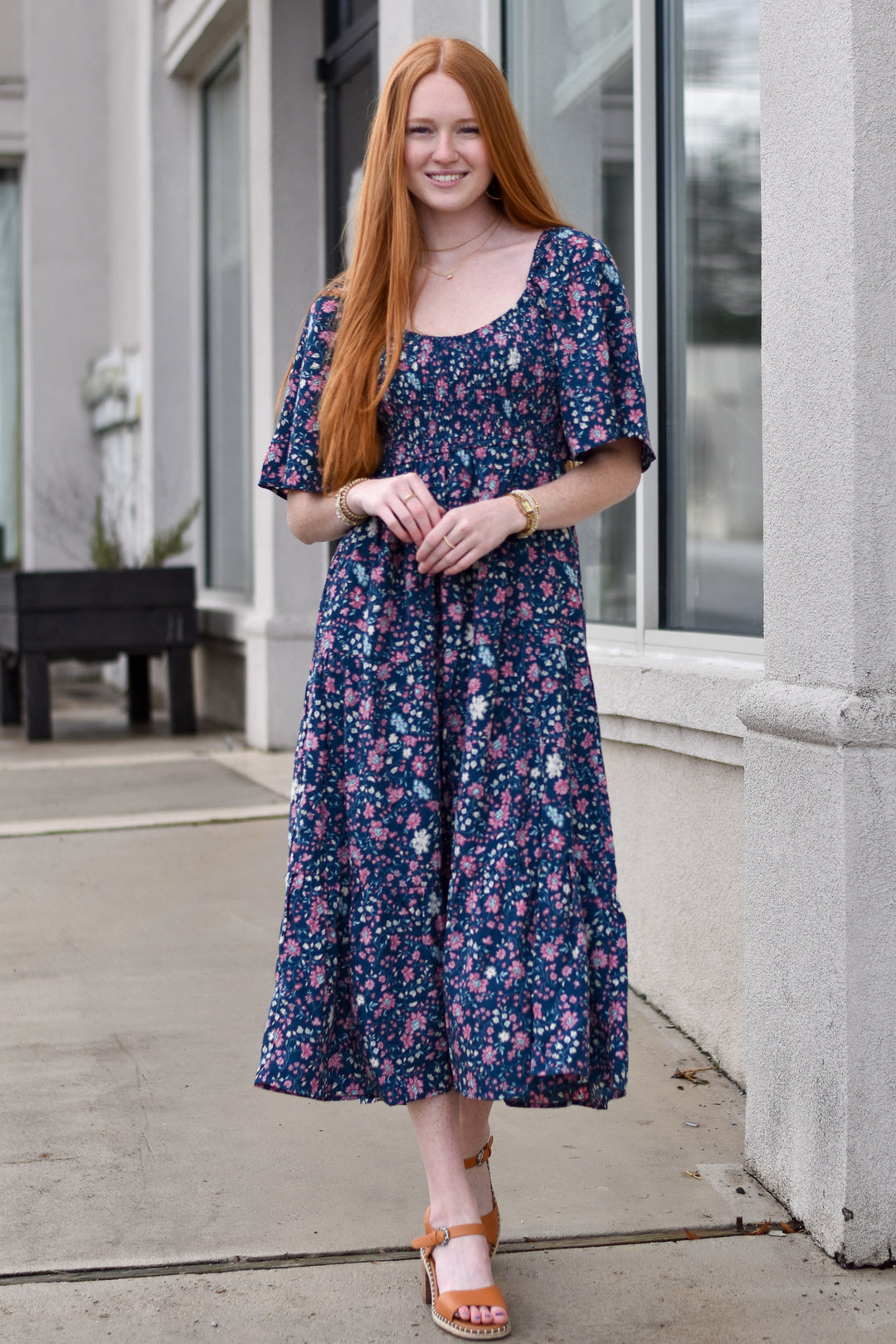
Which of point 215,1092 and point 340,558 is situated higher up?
point 340,558

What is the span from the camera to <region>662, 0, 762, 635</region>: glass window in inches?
133

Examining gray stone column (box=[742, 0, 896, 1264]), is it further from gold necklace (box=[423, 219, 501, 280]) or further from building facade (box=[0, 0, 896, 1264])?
gold necklace (box=[423, 219, 501, 280])

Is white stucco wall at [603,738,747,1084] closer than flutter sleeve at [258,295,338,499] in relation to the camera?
No

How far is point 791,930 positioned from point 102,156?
486 inches

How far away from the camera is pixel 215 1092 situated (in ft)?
10.3

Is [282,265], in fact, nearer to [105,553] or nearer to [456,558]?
[105,553]

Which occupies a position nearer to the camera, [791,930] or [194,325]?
[791,930]

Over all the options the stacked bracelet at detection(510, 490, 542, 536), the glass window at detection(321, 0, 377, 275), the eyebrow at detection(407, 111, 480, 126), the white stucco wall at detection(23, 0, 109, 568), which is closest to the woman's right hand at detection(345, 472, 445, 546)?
the stacked bracelet at detection(510, 490, 542, 536)

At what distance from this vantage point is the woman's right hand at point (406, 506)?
2123mm

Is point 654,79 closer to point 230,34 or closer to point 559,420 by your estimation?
point 559,420

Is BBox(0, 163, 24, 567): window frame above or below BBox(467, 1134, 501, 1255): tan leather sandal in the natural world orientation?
above

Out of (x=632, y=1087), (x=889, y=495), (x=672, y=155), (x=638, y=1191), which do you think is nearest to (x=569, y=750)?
(x=889, y=495)

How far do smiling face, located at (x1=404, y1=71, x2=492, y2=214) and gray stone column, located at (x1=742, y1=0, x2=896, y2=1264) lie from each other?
20.6 inches

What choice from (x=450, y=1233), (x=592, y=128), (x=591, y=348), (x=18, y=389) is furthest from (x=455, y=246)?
(x=18, y=389)
